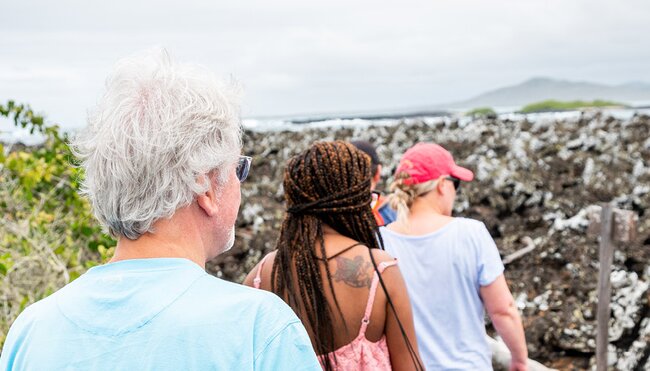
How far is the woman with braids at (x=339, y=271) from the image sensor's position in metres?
2.55

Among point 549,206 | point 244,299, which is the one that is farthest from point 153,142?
point 549,206

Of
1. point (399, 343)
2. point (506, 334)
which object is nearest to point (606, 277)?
point (506, 334)

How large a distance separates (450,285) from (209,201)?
1973 millimetres

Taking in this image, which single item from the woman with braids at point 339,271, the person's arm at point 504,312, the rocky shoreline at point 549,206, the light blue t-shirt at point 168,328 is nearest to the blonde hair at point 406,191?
the person's arm at point 504,312

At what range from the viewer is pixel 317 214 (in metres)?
2.71

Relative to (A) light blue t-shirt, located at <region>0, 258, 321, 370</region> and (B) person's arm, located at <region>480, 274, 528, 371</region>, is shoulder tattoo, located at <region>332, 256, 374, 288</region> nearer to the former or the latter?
(B) person's arm, located at <region>480, 274, 528, 371</region>

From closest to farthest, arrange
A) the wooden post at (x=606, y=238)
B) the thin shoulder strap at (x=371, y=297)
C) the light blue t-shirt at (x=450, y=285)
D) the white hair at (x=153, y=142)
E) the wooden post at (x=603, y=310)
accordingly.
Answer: the white hair at (x=153, y=142) → the thin shoulder strap at (x=371, y=297) → the light blue t-shirt at (x=450, y=285) → the wooden post at (x=606, y=238) → the wooden post at (x=603, y=310)

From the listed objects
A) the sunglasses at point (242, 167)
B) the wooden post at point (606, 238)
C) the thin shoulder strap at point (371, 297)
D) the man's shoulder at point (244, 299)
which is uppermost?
the sunglasses at point (242, 167)

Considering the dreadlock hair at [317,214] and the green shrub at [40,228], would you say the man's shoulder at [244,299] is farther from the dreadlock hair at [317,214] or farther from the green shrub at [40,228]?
the green shrub at [40,228]

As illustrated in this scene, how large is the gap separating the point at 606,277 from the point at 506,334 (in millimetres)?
3348

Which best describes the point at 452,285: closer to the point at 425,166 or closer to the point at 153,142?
the point at 425,166

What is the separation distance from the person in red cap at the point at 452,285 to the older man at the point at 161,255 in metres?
1.85

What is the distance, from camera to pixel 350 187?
2.69 m

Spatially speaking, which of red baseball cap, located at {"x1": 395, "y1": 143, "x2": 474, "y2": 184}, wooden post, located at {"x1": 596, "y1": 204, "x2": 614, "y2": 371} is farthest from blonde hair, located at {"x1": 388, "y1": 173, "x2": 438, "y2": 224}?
wooden post, located at {"x1": 596, "y1": 204, "x2": 614, "y2": 371}
